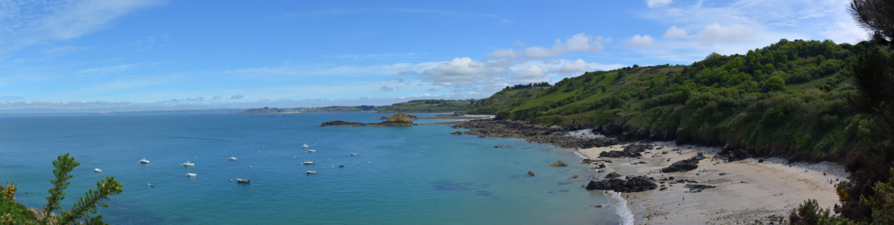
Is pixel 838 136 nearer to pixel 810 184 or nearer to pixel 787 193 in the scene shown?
pixel 810 184

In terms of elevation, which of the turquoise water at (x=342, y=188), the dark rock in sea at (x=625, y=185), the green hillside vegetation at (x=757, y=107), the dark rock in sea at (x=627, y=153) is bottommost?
the turquoise water at (x=342, y=188)

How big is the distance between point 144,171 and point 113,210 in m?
26.1

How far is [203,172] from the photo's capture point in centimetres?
5731

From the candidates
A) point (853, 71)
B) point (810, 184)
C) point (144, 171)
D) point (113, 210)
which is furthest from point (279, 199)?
point (810, 184)

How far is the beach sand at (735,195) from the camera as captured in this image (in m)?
28.6

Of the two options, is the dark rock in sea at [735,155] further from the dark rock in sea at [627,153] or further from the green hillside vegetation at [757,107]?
the dark rock in sea at [627,153]

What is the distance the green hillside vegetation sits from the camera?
44.1m

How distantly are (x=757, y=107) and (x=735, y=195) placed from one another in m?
30.3

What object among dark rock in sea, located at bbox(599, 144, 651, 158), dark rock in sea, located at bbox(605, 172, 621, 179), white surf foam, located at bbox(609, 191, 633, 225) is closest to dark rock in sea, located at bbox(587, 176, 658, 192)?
white surf foam, located at bbox(609, 191, 633, 225)

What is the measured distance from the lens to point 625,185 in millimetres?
39156

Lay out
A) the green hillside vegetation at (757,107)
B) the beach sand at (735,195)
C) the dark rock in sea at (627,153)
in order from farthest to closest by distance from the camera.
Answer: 1. the dark rock in sea at (627,153)
2. the green hillside vegetation at (757,107)
3. the beach sand at (735,195)

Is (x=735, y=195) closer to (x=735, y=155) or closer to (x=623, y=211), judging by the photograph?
(x=623, y=211)

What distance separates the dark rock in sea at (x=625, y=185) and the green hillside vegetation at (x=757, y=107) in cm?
1538

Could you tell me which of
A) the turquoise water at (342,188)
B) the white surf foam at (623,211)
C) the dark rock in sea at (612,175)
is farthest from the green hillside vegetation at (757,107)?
the turquoise water at (342,188)
